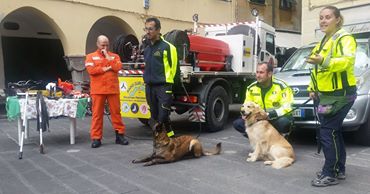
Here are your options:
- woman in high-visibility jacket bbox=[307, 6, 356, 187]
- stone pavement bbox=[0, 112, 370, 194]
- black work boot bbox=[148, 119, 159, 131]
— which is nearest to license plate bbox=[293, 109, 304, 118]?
stone pavement bbox=[0, 112, 370, 194]

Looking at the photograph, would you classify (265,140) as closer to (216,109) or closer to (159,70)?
(159,70)

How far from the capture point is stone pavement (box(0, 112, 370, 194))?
441 centimetres

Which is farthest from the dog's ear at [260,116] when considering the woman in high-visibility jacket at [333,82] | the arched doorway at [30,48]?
the arched doorway at [30,48]

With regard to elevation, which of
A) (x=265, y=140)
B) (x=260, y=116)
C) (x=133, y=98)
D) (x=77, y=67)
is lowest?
(x=265, y=140)

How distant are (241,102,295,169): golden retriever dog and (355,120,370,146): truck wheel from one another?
5.40ft

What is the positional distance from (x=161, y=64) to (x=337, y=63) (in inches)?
113

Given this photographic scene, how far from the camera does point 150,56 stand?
6277mm

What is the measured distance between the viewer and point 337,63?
404 cm

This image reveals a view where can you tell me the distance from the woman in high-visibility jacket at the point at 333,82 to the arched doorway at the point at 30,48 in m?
9.99

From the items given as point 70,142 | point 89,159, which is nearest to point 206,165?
point 89,159

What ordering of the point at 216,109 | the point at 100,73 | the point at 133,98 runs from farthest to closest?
the point at 216,109 < the point at 133,98 < the point at 100,73

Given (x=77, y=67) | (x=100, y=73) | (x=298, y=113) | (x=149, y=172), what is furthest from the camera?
(x=77, y=67)

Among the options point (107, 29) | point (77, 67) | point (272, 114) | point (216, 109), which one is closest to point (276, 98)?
point (272, 114)

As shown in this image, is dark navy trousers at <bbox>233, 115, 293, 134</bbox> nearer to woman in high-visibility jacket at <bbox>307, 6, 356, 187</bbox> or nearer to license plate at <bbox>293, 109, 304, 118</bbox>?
license plate at <bbox>293, 109, 304, 118</bbox>
